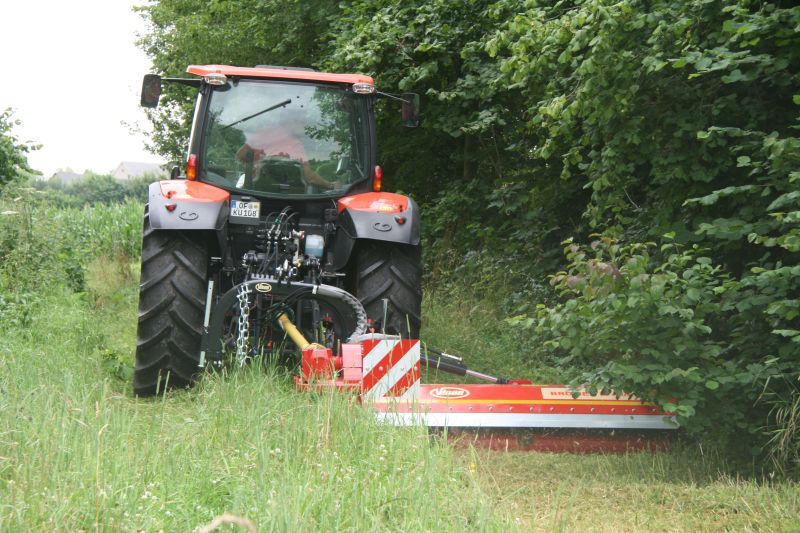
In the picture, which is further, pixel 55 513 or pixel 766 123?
pixel 766 123

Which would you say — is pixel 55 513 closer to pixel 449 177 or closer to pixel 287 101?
pixel 287 101

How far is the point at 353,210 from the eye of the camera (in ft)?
20.8

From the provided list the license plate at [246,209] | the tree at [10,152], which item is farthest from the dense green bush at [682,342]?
the tree at [10,152]

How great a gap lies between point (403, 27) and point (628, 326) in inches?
231

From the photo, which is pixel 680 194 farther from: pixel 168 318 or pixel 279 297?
pixel 168 318

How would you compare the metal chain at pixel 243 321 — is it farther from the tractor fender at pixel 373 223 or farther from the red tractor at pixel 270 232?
the tractor fender at pixel 373 223

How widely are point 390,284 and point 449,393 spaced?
3.83 ft

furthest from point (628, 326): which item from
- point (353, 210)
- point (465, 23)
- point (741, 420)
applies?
point (465, 23)

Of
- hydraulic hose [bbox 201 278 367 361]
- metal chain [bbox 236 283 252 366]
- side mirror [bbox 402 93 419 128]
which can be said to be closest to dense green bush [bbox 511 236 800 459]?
hydraulic hose [bbox 201 278 367 361]

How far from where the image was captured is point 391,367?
536 centimetres

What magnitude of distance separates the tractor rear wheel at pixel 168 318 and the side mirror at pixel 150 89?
38.6 inches

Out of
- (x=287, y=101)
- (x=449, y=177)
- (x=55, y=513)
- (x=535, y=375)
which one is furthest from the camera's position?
(x=449, y=177)

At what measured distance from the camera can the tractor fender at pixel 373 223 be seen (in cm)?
628

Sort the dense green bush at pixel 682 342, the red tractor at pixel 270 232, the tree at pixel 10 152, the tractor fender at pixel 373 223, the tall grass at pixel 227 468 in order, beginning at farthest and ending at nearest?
the tree at pixel 10 152 → the tractor fender at pixel 373 223 → the red tractor at pixel 270 232 → the dense green bush at pixel 682 342 → the tall grass at pixel 227 468
